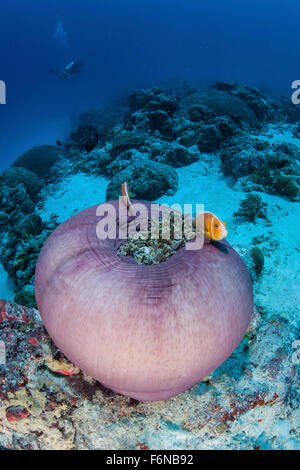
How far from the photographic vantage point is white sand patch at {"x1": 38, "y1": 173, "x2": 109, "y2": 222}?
5859 millimetres

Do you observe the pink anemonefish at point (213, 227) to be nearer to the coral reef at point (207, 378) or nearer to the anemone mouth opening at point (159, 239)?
the anemone mouth opening at point (159, 239)

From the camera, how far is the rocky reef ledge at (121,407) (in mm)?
1530

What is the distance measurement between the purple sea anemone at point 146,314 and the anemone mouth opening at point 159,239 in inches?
6.7

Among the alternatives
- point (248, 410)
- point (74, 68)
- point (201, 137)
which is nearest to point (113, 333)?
point (248, 410)

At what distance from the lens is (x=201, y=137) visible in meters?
6.88

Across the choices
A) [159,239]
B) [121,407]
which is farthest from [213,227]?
[121,407]

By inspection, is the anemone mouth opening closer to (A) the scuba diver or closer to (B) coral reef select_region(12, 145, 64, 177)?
(B) coral reef select_region(12, 145, 64, 177)

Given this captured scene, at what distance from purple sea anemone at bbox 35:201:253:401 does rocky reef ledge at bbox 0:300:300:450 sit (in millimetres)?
276

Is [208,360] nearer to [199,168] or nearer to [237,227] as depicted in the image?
[237,227]

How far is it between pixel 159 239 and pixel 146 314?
2.21ft

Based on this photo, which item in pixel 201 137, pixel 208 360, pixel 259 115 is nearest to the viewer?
pixel 208 360

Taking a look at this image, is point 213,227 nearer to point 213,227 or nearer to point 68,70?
point 213,227

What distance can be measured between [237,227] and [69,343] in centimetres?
351
